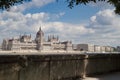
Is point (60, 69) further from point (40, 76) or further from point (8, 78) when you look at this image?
point (8, 78)

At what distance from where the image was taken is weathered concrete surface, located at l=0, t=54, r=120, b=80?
32.3ft

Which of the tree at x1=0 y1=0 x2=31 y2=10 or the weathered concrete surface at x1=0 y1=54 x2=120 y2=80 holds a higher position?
the tree at x1=0 y1=0 x2=31 y2=10

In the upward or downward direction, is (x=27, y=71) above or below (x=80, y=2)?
below

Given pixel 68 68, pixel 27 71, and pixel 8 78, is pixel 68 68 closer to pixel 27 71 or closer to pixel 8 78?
pixel 27 71

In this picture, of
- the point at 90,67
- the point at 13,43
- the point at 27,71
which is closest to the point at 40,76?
the point at 27,71

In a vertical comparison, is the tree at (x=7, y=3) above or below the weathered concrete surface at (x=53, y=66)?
above

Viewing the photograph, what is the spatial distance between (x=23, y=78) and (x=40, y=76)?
3.29ft

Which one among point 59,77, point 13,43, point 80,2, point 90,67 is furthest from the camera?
point 13,43

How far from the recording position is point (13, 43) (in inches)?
7707

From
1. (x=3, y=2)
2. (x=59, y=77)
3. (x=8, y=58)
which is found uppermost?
(x=3, y=2)

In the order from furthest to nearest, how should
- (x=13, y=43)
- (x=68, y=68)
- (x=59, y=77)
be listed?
(x=13, y=43) → (x=68, y=68) → (x=59, y=77)

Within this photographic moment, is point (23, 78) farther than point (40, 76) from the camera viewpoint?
No

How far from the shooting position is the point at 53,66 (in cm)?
1219

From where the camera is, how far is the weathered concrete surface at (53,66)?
32.3ft
